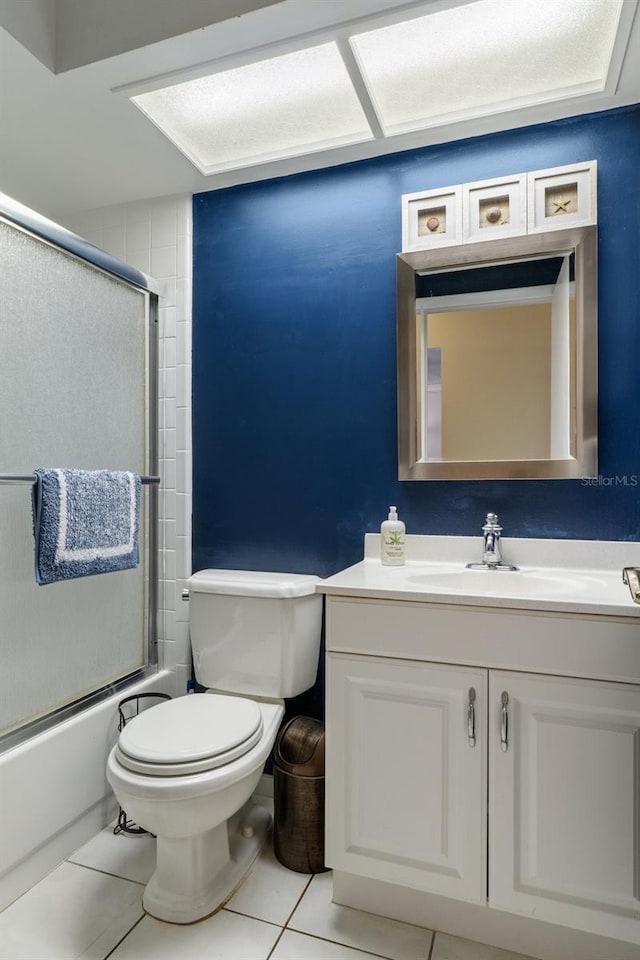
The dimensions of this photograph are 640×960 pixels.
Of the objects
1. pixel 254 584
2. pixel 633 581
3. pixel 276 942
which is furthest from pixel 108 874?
pixel 633 581

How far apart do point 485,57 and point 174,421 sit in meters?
1.46

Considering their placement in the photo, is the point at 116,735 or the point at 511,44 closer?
the point at 511,44

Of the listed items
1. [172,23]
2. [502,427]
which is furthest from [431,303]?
[172,23]

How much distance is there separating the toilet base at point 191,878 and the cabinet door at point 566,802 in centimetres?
69

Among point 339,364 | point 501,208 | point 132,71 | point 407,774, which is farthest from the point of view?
point 339,364

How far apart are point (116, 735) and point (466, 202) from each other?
2.02 metres

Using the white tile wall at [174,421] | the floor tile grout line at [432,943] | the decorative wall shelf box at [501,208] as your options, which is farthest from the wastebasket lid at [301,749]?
the decorative wall shelf box at [501,208]

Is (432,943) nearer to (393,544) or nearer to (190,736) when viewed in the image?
(190,736)

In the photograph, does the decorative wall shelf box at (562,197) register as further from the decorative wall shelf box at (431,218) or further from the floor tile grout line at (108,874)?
the floor tile grout line at (108,874)

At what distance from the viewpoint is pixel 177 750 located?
131 centimetres

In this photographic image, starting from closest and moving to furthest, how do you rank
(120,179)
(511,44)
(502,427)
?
(511,44) < (502,427) < (120,179)

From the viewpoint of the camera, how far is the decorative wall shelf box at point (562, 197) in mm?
1585

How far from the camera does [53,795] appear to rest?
5.07ft

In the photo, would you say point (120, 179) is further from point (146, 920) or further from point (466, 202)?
point (146, 920)
